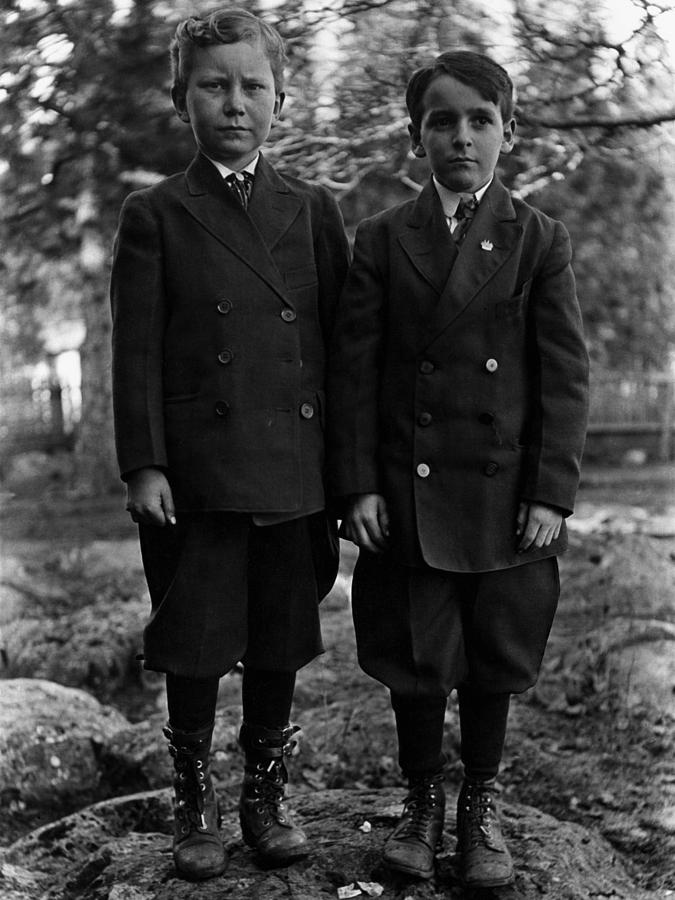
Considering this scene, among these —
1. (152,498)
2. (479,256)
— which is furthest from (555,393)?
(152,498)

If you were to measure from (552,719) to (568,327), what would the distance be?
182cm

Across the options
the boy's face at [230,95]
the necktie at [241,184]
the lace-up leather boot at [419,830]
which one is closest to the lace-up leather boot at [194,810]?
the lace-up leather boot at [419,830]

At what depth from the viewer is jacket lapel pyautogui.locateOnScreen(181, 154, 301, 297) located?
2207mm

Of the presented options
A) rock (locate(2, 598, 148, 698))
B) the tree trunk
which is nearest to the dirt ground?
rock (locate(2, 598, 148, 698))

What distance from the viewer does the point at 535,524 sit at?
224 centimetres

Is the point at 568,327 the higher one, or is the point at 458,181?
the point at 458,181

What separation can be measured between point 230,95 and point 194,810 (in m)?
1.61

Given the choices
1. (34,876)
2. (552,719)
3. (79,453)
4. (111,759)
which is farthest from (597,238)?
(34,876)

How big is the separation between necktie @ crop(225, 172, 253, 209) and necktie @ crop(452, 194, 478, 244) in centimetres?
47

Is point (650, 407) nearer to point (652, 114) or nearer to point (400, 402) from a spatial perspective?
point (652, 114)

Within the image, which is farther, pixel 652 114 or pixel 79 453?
pixel 79 453

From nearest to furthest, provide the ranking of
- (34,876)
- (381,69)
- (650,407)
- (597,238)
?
(34,876), (381,69), (597,238), (650,407)

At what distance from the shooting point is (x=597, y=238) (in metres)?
11.0

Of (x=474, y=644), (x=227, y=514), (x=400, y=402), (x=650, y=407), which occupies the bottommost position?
(x=650, y=407)
